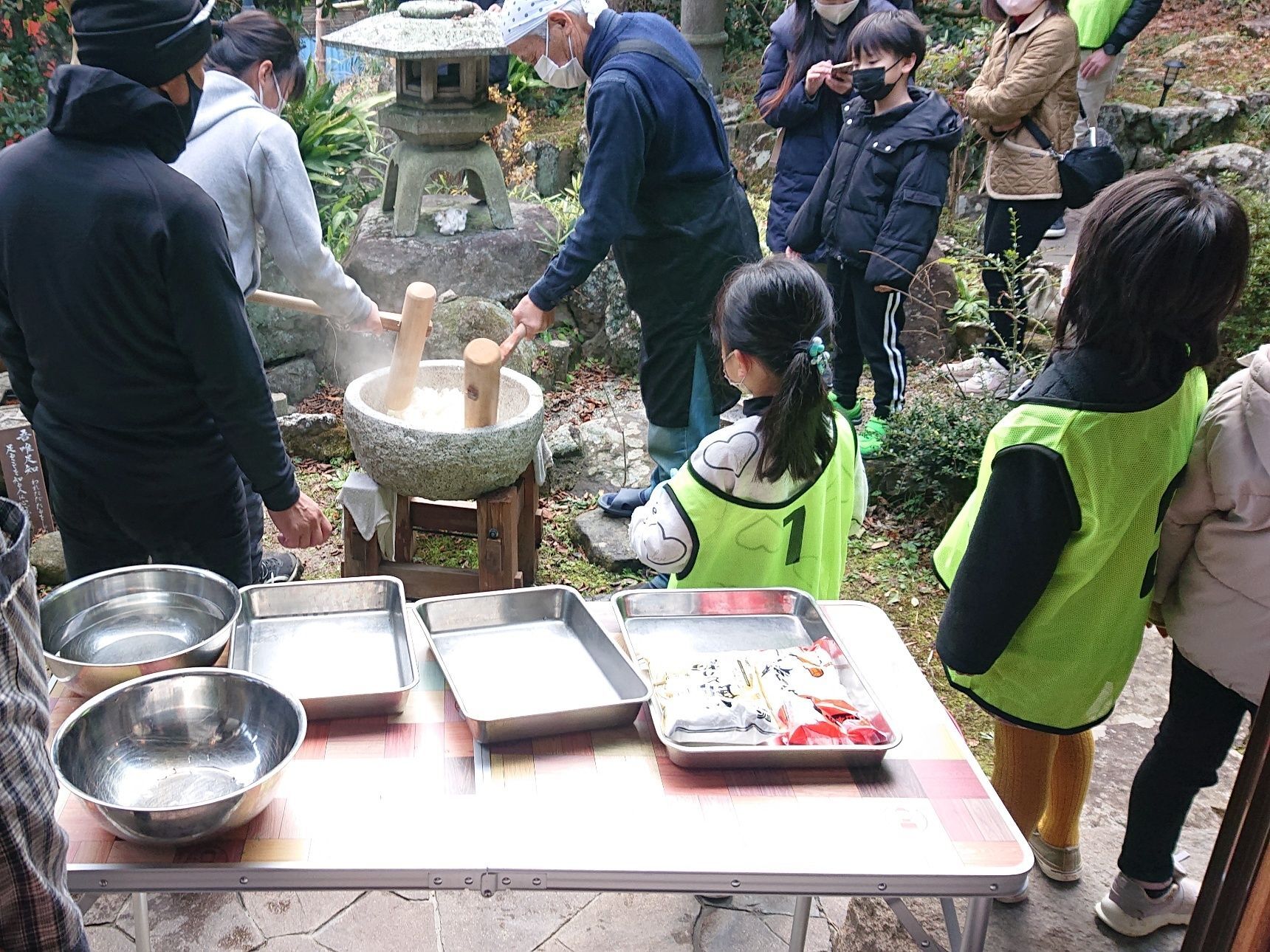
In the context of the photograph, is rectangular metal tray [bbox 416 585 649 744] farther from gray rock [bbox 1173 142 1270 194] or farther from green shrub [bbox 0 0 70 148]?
gray rock [bbox 1173 142 1270 194]

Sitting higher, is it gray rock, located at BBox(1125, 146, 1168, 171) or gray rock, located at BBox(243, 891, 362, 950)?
gray rock, located at BBox(1125, 146, 1168, 171)

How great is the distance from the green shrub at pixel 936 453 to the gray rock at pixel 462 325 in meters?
1.96

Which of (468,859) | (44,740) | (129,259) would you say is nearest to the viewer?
(44,740)

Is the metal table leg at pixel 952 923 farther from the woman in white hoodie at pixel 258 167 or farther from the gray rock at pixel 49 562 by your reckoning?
the gray rock at pixel 49 562

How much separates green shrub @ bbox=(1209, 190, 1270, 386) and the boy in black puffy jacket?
1473 millimetres

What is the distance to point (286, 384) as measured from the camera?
5730 millimetres

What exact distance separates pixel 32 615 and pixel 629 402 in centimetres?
462

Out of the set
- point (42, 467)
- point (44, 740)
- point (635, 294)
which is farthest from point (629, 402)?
point (44, 740)

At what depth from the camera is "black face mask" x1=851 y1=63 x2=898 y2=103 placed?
14.4 ft

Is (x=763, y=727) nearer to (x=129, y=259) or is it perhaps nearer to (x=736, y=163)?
(x=129, y=259)

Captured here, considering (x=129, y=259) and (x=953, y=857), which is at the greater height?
(x=129, y=259)

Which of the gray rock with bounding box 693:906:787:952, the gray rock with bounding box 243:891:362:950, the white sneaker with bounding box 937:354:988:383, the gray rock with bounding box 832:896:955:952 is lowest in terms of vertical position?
the gray rock with bounding box 243:891:362:950

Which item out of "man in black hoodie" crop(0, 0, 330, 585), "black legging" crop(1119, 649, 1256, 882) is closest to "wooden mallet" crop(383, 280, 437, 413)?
"man in black hoodie" crop(0, 0, 330, 585)

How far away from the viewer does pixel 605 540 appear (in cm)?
452
